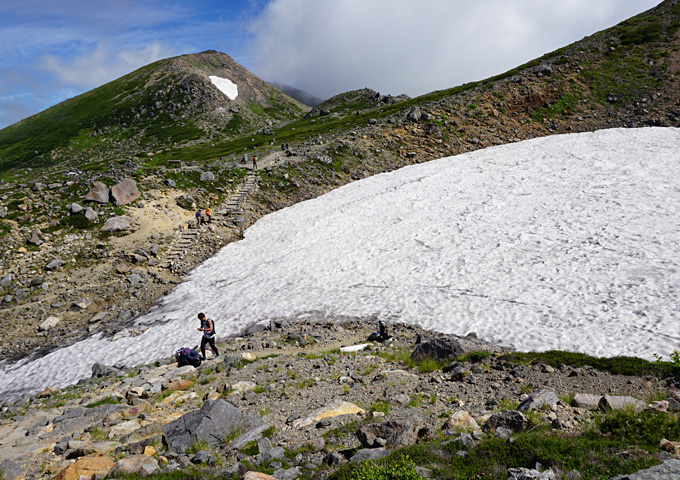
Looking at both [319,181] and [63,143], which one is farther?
[63,143]

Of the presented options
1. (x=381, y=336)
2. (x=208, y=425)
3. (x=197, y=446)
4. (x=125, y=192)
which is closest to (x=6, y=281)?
(x=125, y=192)

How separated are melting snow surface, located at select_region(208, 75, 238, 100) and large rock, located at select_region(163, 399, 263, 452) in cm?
16644

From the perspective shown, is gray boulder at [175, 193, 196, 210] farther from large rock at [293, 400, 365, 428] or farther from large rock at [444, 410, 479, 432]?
large rock at [444, 410, 479, 432]

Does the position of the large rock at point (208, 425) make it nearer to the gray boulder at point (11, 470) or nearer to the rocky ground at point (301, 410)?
the rocky ground at point (301, 410)

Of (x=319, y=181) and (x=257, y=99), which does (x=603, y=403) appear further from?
(x=257, y=99)

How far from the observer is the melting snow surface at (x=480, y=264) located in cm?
1634

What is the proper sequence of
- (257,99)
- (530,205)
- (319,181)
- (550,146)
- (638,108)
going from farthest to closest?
(257,99)
(638,108)
(319,181)
(550,146)
(530,205)

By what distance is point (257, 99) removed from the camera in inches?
6580

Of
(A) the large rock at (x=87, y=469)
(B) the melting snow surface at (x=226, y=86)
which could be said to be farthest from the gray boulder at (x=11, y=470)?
(B) the melting snow surface at (x=226, y=86)

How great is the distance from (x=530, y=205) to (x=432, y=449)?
1033 inches

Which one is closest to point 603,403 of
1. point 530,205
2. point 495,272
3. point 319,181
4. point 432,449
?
point 432,449

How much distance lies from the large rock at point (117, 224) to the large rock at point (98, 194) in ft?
10.2

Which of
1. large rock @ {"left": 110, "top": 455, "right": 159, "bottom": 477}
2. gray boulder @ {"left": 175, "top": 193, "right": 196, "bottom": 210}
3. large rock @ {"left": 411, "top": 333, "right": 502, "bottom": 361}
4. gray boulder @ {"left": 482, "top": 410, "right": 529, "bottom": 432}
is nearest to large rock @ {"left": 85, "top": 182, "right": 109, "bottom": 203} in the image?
gray boulder @ {"left": 175, "top": 193, "right": 196, "bottom": 210}

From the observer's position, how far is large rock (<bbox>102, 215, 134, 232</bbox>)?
3150cm
